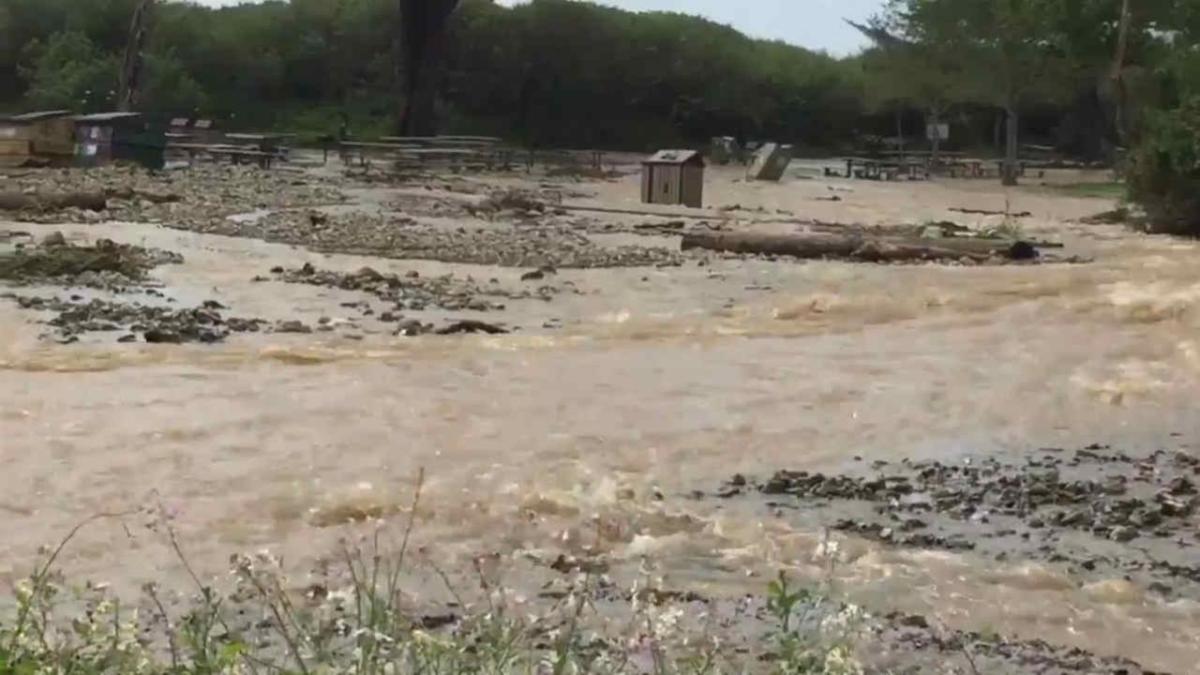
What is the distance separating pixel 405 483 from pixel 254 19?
176 ft

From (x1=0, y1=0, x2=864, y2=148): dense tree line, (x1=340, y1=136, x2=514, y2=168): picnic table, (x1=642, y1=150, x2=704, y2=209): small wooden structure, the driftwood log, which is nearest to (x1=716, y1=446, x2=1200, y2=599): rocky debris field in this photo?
the driftwood log

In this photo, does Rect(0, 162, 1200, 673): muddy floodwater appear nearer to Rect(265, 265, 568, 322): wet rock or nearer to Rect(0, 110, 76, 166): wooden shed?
Rect(265, 265, 568, 322): wet rock

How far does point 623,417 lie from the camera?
10.4 m

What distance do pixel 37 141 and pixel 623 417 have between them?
87.2 ft

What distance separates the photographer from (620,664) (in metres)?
4.71

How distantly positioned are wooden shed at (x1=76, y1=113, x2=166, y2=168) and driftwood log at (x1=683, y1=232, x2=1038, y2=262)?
1586 cm

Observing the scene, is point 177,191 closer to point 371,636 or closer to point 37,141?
point 37,141

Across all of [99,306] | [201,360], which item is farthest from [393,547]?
[99,306]

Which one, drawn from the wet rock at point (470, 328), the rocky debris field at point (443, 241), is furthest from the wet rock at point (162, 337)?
the rocky debris field at point (443, 241)

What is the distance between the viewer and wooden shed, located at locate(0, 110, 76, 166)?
34219mm

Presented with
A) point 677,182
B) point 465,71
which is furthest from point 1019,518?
point 465,71

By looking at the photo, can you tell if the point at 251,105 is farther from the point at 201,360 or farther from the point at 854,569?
the point at 854,569

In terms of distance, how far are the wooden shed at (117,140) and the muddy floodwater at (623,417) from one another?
16.6 metres

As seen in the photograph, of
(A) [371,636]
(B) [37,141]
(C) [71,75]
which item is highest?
(C) [71,75]
